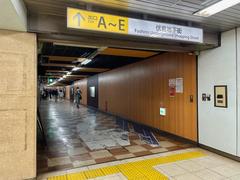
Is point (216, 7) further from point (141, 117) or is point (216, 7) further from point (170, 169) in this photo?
point (141, 117)

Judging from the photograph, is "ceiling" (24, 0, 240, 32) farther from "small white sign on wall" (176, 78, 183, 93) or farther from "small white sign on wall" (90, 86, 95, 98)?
"small white sign on wall" (90, 86, 95, 98)

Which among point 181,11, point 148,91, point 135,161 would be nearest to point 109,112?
point 148,91

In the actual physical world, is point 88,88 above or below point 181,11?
below

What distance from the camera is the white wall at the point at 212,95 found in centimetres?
370

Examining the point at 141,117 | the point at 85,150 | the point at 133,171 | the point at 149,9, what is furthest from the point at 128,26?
the point at 141,117

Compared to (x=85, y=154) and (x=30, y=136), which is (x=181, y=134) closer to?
(x=85, y=154)

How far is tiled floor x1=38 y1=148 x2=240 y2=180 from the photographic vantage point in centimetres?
307

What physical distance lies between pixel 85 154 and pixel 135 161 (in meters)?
1.17

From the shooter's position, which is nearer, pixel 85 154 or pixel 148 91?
pixel 85 154

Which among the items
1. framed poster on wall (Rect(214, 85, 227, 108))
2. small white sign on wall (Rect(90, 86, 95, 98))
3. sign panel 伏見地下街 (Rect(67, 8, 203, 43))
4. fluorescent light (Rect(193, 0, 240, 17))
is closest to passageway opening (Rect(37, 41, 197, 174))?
A: framed poster on wall (Rect(214, 85, 227, 108))

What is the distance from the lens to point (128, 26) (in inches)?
111

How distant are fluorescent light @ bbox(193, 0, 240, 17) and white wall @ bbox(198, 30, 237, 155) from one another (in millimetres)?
1232

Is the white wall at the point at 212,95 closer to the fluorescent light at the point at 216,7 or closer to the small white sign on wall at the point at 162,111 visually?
the fluorescent light at the point at 216,7

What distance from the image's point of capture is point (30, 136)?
287 centimetres
